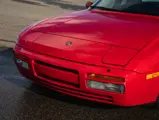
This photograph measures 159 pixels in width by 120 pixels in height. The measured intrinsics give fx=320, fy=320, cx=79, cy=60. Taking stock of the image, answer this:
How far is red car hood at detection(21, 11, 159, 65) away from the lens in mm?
3408

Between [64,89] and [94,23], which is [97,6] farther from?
[64,89]

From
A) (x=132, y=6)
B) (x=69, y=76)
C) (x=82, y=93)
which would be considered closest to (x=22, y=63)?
(x=69, y=76)

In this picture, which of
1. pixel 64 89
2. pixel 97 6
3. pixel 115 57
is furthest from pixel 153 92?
pixel 97 6

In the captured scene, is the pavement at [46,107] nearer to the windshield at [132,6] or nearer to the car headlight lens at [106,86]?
the car headlight lens at [106,86]

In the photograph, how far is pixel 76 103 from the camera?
394 centimetres

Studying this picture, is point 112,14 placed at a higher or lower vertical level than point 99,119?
higher

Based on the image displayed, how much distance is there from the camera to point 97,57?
3385 mm

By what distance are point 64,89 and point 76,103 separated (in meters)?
0.43

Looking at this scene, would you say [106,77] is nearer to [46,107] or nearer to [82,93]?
[82,93]

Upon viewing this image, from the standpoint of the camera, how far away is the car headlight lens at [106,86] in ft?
10.7

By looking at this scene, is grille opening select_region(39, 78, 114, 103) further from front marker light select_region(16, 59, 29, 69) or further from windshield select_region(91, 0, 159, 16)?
windshield select_region(91, 0, 159, 16)

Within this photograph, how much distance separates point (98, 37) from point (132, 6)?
112 cm

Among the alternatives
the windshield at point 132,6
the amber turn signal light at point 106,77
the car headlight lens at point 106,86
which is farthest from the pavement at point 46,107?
the windshield at point 132,6

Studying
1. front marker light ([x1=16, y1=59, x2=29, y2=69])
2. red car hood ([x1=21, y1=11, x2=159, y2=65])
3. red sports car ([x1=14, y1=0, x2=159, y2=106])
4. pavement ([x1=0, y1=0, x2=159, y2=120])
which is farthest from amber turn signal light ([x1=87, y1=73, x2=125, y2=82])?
front marker light ([x1=16, y1=59, x2=29, y2=69])
